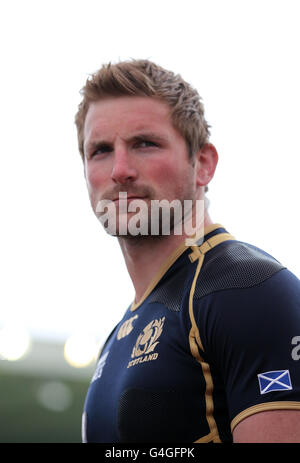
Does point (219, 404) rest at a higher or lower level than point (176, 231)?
lower

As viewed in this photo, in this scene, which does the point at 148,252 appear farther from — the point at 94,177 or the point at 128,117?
the point at 128,117

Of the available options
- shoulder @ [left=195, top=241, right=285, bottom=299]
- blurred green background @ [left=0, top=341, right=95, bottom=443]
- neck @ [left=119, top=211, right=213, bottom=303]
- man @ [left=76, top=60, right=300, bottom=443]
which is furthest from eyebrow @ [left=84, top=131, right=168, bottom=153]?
blurred green background @ [left=0, top=341, right=95, bottom=443]

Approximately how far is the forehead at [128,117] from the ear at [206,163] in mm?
316

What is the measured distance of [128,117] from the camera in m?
2.83

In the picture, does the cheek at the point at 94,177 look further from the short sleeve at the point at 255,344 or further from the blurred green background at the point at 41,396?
the blurred green background at the point at 41,396

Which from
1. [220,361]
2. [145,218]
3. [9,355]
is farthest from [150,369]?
[9,355]

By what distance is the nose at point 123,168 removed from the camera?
8.89 feet

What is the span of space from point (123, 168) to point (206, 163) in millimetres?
619

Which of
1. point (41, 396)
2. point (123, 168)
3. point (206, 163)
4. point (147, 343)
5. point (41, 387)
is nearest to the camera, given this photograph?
point (147, 343)

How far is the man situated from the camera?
1933 millimetres

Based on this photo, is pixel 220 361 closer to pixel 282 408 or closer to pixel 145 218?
pixel 282 408

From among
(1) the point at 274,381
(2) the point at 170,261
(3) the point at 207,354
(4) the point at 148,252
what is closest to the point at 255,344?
(1) the point at 274,381
